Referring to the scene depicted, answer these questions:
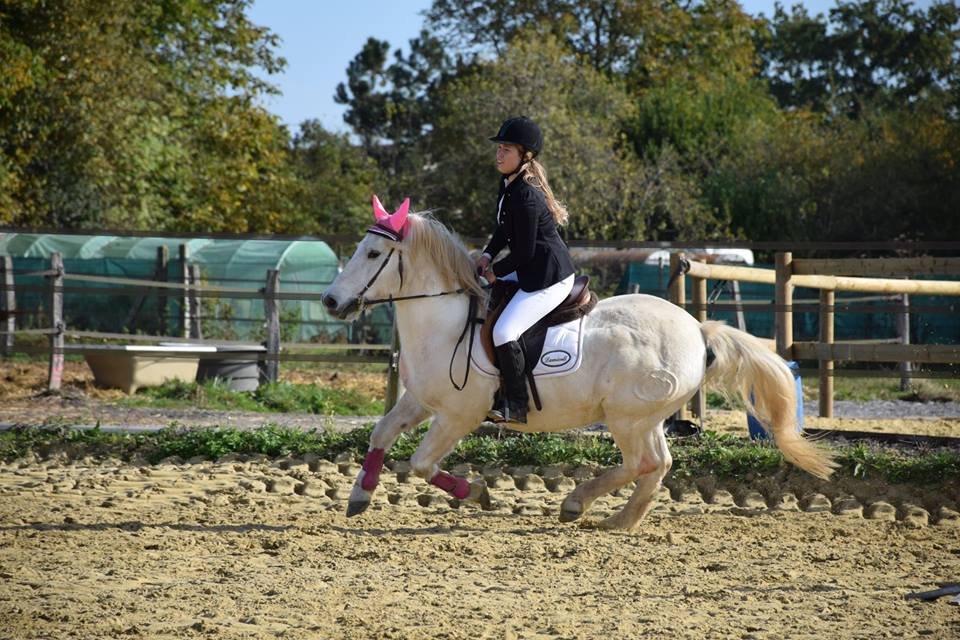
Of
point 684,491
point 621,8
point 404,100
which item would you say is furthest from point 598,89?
point 684,491

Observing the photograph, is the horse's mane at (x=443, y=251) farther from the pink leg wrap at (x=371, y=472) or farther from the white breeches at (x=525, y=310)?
the pink leg wrap at (x=371, y=472)

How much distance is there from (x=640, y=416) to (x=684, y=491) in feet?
5.19

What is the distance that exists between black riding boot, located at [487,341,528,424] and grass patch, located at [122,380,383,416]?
6181 millimetres

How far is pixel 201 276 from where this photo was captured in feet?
59.9

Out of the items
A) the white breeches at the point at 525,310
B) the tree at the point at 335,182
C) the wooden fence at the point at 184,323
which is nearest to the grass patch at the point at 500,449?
the wooden fence at the point at 184,323

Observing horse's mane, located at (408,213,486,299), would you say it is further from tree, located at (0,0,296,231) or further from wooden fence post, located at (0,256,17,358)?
tree, located at (0,0,296,231)

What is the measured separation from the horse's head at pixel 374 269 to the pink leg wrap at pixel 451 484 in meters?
1.09

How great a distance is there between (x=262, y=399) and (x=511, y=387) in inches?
292

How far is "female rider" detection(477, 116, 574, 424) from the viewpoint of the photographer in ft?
19.4

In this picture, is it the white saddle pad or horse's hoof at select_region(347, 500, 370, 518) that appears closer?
the white saddle pad

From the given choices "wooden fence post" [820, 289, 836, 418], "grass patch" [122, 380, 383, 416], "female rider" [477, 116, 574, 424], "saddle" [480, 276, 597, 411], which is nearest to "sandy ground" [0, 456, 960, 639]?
"female rider" [477, 116, 574, 424]

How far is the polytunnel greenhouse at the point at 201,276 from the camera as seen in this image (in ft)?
61.8

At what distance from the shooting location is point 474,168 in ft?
101

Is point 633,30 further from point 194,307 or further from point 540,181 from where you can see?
point 540,181
